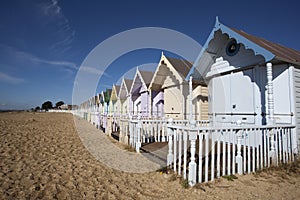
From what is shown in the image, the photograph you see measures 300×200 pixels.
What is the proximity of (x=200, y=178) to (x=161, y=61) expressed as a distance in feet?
30.4

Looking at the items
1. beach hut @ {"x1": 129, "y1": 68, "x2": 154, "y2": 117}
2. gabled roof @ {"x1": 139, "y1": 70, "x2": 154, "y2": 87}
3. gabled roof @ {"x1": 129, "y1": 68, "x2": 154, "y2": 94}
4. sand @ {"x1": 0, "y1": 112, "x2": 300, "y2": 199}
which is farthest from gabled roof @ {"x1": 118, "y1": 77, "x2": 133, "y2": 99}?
sand @ {"x1": 0, "y1": 112, "x2": 300, "y2": 199}

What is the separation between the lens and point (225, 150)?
4.41 meters

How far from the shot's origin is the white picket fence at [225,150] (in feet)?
12.8

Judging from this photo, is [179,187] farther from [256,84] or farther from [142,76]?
[142,76]

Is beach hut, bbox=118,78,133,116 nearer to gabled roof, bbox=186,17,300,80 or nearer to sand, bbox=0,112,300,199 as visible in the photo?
gabled roof, bbox=186,17,300,80

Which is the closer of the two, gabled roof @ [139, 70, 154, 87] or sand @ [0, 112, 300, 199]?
sand @ [0, 112, 300, 199]

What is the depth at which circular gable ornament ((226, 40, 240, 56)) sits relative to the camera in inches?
297

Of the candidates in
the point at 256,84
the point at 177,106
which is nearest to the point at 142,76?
the point at 177,106

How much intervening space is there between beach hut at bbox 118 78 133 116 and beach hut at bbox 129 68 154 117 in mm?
480

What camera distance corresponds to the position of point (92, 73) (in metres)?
11.2

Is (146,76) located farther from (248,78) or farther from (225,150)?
(225,150)

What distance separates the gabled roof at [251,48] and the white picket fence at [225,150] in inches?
83.3

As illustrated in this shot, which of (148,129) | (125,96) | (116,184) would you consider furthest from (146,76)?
(116,184)

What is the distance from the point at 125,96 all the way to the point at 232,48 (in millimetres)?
13894
